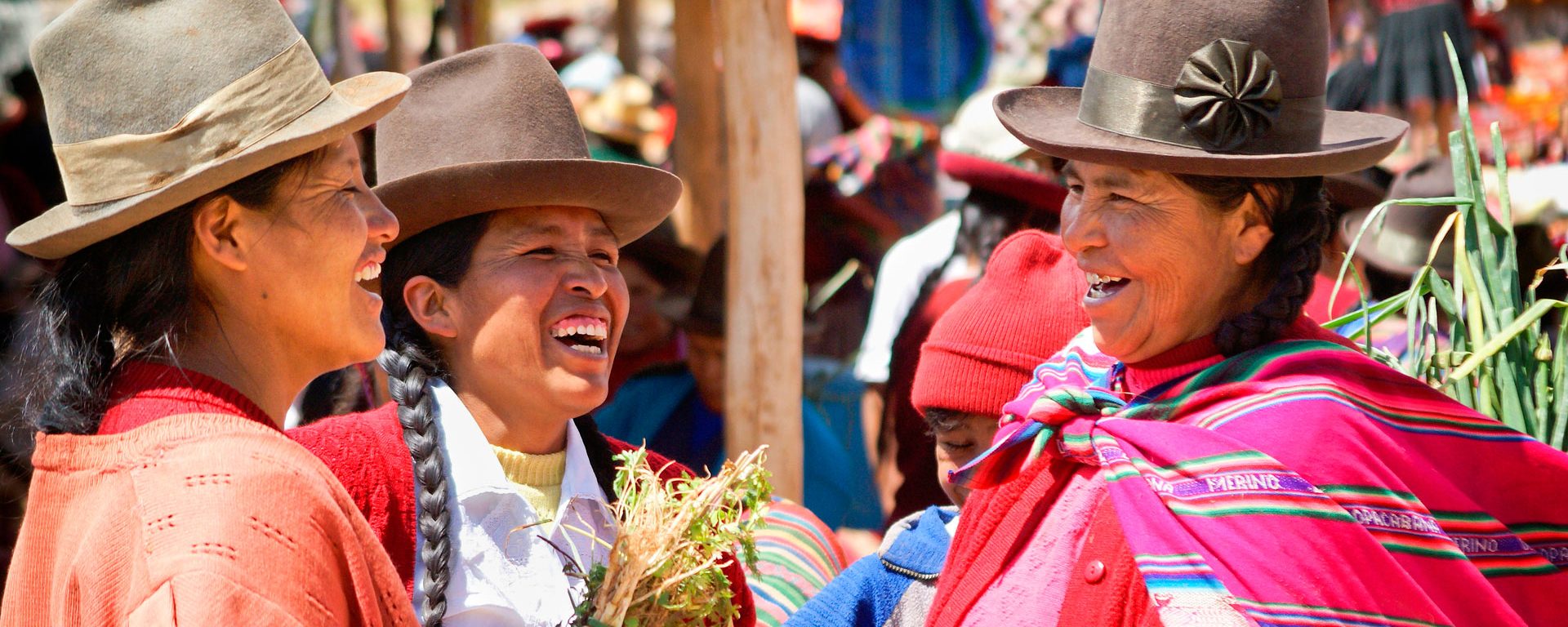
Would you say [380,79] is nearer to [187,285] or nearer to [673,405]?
[187,285]

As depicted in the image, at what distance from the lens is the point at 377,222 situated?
7.32 feet

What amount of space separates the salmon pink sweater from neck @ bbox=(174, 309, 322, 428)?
0.20ft

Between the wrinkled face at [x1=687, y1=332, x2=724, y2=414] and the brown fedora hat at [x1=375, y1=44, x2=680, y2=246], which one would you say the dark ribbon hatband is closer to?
the brown fedora hat at [x1=375, y1=44, x2=680, y2=246]

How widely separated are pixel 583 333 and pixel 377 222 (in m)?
0.75

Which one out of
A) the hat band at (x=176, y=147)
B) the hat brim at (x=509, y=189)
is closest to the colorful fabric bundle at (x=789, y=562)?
the hat brim at (x=509, y=189)

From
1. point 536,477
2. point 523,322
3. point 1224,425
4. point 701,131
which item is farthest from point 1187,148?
point 701,131

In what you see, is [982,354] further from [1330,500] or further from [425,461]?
[425,461]

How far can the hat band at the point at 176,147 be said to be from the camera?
1.93m

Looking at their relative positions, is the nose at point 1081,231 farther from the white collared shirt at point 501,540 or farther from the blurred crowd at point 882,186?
the white collared shirt at point 501,540

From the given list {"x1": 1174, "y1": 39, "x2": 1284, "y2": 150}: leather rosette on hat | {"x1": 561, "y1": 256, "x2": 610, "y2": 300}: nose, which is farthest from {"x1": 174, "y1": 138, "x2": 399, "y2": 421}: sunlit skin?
{"x1": 1174, "y1": 39, "x2": 1284, "y2": 150}: leather rosette on hat

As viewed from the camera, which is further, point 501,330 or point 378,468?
point 501,330

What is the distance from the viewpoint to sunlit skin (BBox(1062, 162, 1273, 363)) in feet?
8.26

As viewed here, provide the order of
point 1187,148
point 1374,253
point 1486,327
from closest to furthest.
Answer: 1. point 1187,148
2. point 1486,327
3. point 1374,253

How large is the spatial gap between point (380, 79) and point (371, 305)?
15.2 inches
